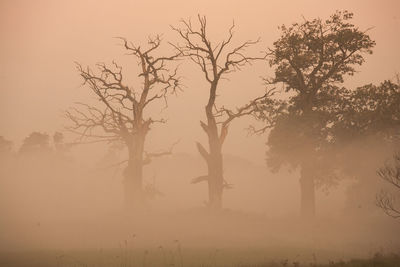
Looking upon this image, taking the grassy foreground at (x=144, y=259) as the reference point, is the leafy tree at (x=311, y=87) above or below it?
above

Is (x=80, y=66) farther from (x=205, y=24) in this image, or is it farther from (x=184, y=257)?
(x=184, y=257)

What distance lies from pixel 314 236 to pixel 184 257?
12565 millimetres

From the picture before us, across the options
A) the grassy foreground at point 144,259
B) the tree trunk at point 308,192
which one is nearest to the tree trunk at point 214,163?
the tree trunk at point 308,192

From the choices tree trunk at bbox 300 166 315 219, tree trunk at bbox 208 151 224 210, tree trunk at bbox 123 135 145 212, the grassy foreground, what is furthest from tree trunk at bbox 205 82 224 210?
the grassy foreground

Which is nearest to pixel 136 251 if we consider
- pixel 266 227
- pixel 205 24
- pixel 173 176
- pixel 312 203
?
pixel 266 227

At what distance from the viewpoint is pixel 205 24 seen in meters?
33.4

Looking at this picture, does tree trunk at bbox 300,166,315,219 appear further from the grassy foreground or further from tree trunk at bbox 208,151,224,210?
the grassy foreground

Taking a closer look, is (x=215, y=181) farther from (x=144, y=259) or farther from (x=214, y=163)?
(x=144, y=259)

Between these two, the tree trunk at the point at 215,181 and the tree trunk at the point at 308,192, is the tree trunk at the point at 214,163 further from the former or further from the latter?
the tree trunk at the point at 308,192

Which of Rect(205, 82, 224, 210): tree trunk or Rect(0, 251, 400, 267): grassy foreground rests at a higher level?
Rect(205, 82, 224, 210): tree trunk

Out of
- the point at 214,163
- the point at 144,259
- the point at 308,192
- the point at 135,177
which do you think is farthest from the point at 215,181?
the point at 144,259

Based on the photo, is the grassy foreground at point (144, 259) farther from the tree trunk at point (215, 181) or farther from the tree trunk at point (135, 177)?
the tree trunk at point (135, 177)

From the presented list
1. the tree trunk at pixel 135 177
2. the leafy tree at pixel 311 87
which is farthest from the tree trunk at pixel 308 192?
the tree trunk at pixel 135 177

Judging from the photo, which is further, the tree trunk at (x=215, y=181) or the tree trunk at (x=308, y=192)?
the tree trunk at (x=215, y=181)
